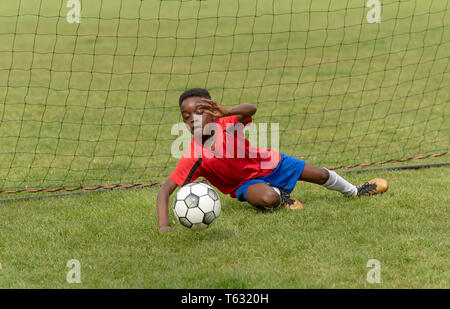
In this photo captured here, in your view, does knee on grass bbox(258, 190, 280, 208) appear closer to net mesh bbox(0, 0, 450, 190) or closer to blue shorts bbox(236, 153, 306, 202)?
blue shorts bbox(236, 153, 306, 202)

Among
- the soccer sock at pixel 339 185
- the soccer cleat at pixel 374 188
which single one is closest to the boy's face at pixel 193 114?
the soccer sock at pixel 339 185

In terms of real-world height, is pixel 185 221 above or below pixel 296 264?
above

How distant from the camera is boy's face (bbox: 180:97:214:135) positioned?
473 centimetres

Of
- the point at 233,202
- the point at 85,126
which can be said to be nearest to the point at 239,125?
the point at 233,202

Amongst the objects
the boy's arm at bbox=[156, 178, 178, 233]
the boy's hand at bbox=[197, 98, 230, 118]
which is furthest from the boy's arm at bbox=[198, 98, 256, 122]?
the boy's arm at bbox=[156, 178, 178, 233]

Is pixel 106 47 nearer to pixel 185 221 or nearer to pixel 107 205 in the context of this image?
pixel 107 205

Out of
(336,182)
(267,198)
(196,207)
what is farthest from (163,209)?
(336,182)

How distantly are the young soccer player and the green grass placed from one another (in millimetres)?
136

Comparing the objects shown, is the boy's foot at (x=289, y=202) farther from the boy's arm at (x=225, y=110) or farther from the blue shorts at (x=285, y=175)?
the boy's arm at (x=225, y=110)

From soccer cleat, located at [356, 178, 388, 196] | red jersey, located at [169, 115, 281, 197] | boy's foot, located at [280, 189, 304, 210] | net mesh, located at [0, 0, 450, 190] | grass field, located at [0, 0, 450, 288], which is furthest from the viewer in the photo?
net mesh, located at [0, 0, 450, 190]

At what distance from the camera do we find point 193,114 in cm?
475

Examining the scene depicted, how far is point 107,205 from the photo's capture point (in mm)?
5562

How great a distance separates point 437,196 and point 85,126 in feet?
16.5

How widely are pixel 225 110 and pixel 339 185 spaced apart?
5.01 feet
